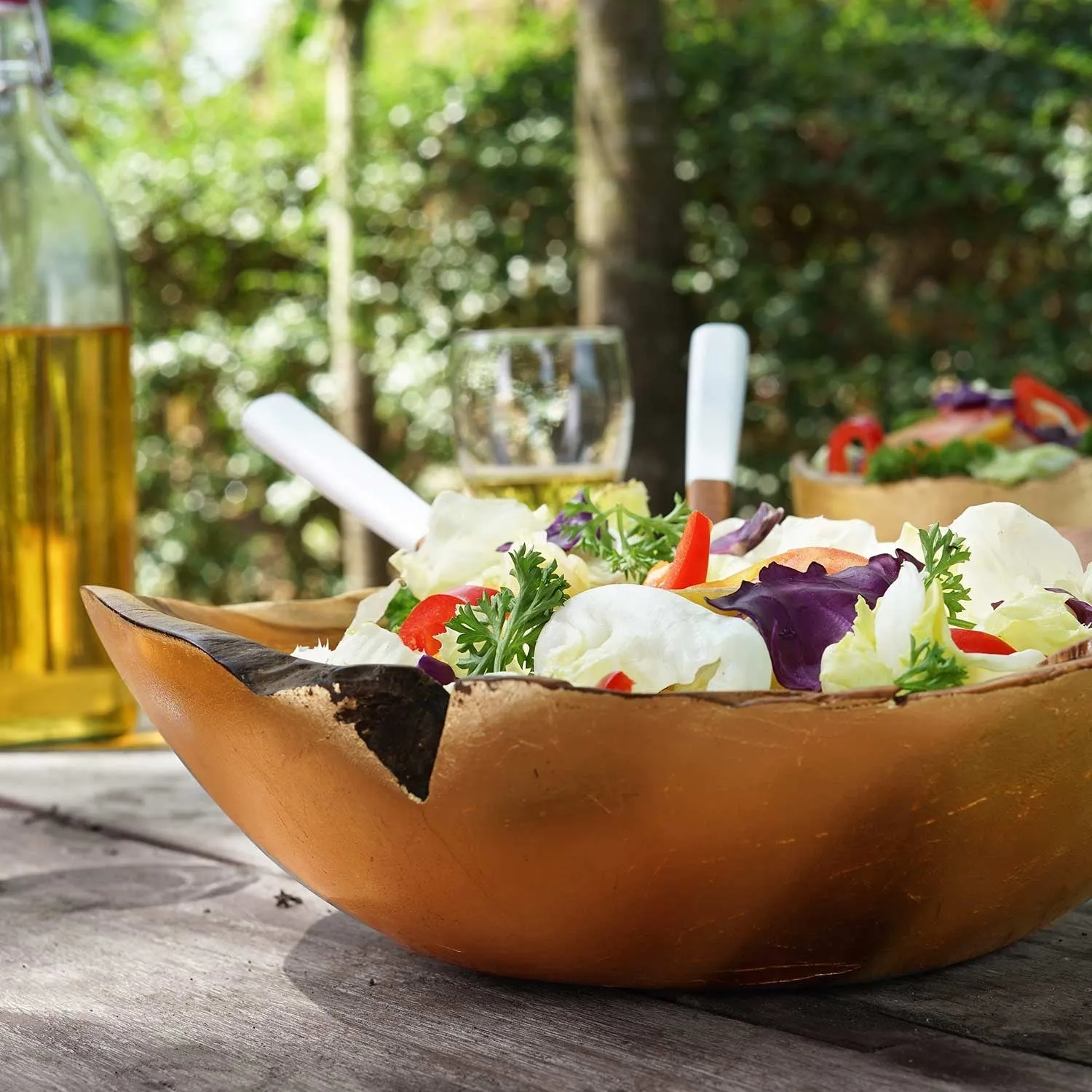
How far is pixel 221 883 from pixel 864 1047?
1.57 ft

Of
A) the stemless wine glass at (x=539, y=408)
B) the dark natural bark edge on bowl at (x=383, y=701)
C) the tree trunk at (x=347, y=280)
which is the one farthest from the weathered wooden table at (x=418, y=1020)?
the tree trunk at (x=347, y=280)

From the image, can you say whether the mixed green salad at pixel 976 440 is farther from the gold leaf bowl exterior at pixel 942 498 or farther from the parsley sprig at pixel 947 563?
the parsley sprig at pixel 947 563

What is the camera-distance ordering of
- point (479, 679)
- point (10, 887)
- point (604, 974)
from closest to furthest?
point (479, 679) → point (604, 974) → point (10, 887)

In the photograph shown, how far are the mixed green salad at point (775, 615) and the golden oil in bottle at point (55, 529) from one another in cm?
71

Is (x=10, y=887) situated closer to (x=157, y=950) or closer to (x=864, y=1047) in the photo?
(x=157, y=950)

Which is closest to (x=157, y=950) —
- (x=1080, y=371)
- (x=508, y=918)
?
(x=508, y=918)

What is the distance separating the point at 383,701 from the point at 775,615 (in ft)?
0.59

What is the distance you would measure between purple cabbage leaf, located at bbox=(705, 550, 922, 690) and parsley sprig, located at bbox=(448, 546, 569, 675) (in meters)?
0.08

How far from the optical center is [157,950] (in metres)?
0.83

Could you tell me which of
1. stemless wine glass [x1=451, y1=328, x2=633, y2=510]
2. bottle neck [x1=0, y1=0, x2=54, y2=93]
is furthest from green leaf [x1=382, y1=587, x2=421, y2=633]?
bottle neck [x1=0, y1=0, x2=54, y2=93]

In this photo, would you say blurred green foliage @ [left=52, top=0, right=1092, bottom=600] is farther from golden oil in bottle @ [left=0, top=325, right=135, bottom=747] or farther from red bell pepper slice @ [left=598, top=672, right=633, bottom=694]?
red bell pepper slice @ [left=598, top=672, right=633, bottom=694]

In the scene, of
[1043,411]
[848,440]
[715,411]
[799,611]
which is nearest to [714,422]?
[715,411]

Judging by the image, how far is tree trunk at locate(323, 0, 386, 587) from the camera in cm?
522

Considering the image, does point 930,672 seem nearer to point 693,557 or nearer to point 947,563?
point 947,563
